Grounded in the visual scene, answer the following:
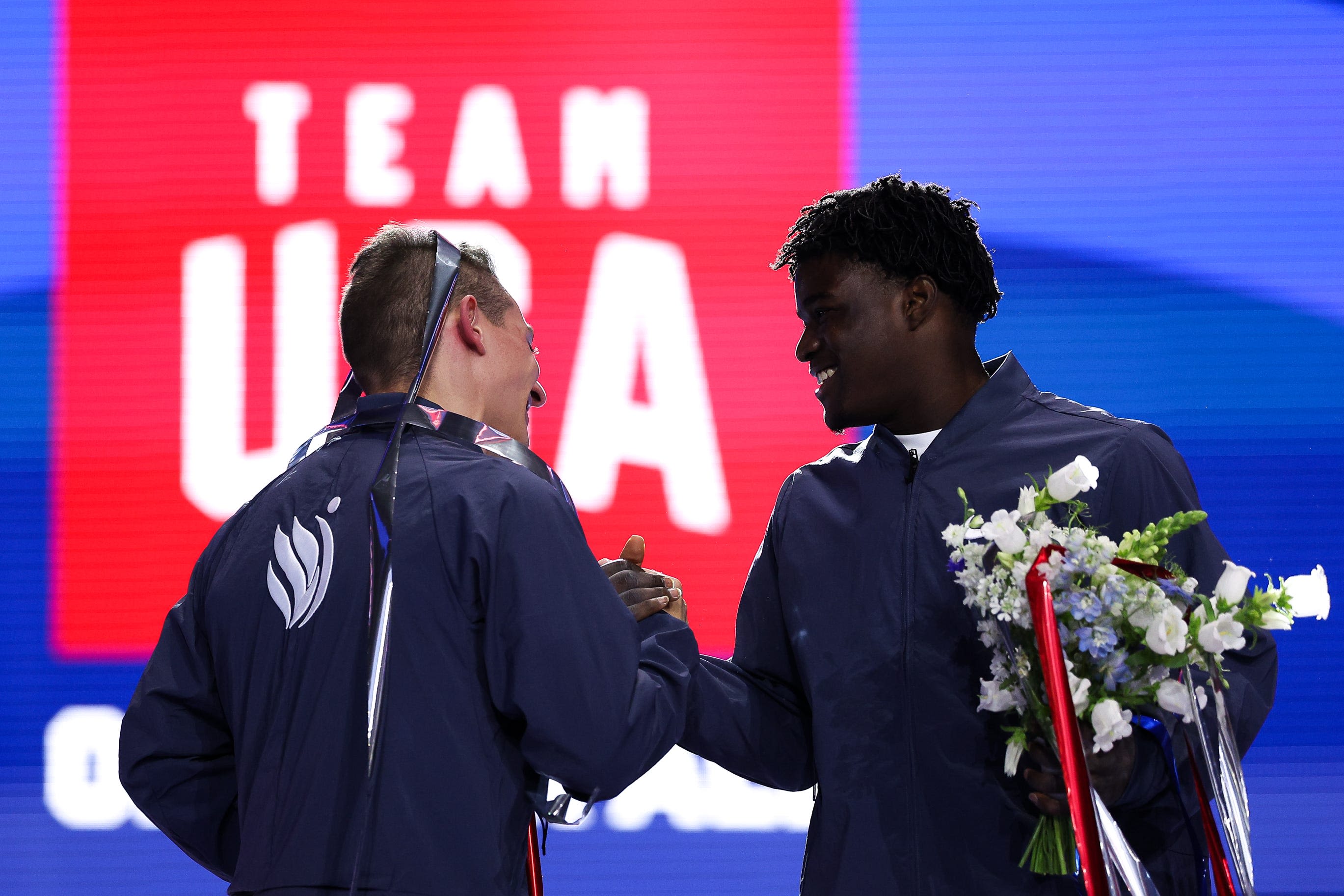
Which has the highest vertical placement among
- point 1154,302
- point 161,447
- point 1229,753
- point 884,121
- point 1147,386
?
point 884,121

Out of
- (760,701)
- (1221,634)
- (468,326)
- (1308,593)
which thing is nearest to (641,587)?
(760,701)

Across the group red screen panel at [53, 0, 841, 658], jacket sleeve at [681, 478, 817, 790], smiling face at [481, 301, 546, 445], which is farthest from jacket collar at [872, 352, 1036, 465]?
red screen panel at [53, 0, 841, 658]

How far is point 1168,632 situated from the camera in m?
1.54

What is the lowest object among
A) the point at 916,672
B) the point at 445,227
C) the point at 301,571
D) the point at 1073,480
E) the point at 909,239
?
the point at 916,672

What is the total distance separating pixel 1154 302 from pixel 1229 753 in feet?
6.51

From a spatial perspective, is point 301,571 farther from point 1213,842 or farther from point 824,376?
point 1213,842

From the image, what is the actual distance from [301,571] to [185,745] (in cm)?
38

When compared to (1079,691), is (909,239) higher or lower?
higher

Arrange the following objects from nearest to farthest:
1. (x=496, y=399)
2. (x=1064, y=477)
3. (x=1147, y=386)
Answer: (x=1064, y=477) → (x=496, y=399) → (x=1147, y=386)

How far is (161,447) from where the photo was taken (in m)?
3.42

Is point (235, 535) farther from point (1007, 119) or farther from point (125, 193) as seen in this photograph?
point (1007, 119)

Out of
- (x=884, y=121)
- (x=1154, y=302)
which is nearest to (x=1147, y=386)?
(x=1154, y=302)

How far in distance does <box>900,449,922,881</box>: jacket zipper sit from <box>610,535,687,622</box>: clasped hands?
1.19 ft

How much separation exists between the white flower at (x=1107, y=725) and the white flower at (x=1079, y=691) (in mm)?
16
